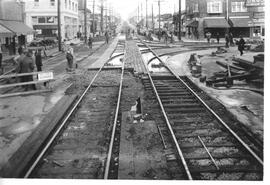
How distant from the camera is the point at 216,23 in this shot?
159 ft

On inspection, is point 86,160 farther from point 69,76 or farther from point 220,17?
point 220,17

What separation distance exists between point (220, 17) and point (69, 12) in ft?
83.0

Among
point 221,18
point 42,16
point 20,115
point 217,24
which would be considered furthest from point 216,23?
point 20,115

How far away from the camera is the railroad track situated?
6465 millimetres

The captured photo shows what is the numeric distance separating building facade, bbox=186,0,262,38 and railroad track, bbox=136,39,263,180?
3815cm

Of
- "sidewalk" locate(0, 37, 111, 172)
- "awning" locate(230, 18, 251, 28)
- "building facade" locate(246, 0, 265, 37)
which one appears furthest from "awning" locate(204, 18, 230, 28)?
"sidewalk" locate(0, 37, 111, 172)

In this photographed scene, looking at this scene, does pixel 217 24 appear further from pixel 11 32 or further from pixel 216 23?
pixel 11 32

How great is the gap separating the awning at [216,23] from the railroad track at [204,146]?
38.3 metres

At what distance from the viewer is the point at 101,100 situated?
42.5ft

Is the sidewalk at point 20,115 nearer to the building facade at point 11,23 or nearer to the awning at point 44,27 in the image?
the building facade at point 11,23

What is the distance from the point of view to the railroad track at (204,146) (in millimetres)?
6465

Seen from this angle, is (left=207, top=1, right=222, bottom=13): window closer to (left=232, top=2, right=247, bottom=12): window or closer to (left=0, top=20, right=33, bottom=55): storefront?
(left=232, top=2, right=247, bottom=12): window

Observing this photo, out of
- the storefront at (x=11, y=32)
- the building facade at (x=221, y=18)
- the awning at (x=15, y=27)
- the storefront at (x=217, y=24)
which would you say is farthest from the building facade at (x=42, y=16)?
the storefront at (x=217, y=24)
